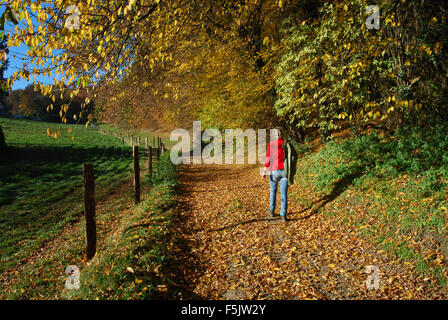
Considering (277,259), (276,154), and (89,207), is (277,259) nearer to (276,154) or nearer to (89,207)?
(276,154)

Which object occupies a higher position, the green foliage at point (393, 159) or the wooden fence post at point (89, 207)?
the green foliage at point (393, 159)

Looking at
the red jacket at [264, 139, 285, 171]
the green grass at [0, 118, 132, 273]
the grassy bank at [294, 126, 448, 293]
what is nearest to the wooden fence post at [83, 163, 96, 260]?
the green grass at [0, 118, 132, 273]

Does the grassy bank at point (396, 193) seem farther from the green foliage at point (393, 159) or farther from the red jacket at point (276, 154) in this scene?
the red jacket at point (276, 154)

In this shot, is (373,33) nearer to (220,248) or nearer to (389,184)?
Answer: (389,184)

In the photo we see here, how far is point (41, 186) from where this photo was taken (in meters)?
14.8

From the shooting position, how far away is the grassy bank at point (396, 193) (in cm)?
432


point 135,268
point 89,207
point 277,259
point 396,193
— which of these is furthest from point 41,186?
point 396,193

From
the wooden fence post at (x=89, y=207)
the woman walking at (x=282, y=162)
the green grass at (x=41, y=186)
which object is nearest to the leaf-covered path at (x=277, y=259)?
the woman walking at (x=282, y=162)

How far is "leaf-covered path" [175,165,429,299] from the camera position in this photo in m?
3.91

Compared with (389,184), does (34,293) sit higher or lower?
lower

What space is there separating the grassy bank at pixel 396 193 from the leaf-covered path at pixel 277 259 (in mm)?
314
